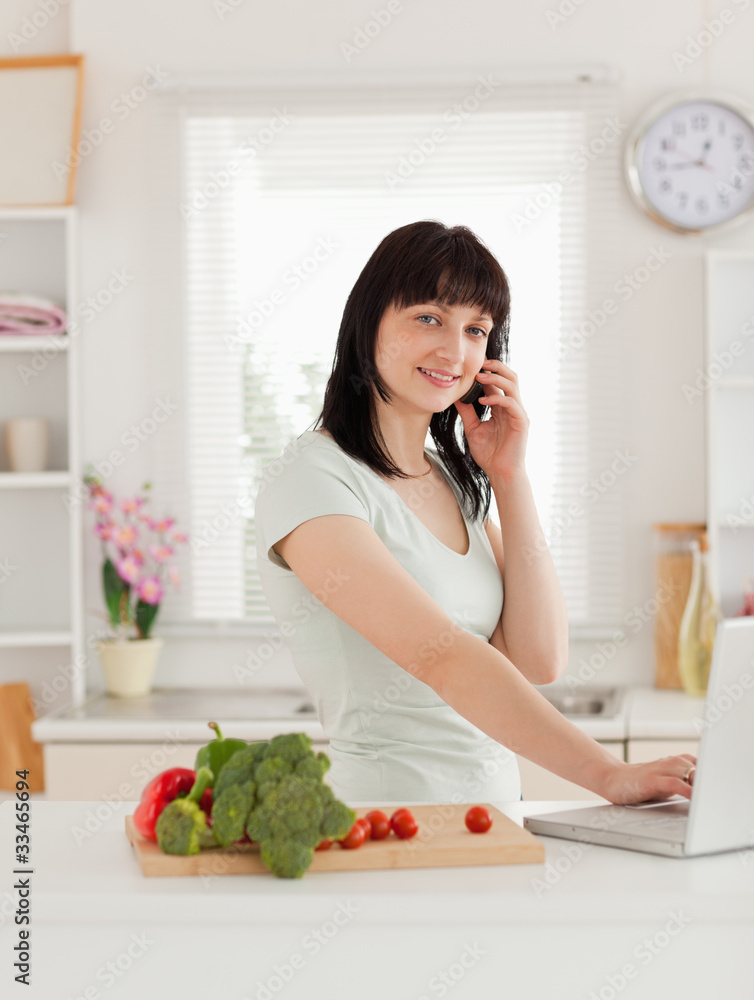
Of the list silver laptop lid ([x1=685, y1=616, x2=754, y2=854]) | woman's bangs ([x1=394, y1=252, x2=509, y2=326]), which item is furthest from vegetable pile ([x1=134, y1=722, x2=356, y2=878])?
woman's bangs ([x1=394, y1=252, x2=509, y2=326])

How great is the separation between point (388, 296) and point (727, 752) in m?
0.82

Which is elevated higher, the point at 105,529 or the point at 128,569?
the point at 105,529

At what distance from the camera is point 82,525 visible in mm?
3023

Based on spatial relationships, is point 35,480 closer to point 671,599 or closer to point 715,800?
point 671,599

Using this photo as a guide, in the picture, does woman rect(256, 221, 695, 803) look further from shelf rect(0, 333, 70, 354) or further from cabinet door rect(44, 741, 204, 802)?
shelf rect(0, 333, 70, 354)

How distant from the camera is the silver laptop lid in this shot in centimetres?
100

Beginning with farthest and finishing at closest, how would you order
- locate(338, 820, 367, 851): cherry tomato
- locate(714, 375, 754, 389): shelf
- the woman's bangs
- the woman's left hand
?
locate(714, 375, 754, 389): shelf
the woman's left hand
the woman's bangs
locate(338, 820, 367, 851): cherry tomato

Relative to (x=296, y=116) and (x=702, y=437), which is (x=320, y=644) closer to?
(x=702, y=437)

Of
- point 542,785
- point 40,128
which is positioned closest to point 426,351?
point 542,785

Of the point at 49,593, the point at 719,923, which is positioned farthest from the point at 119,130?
the point at 719,923

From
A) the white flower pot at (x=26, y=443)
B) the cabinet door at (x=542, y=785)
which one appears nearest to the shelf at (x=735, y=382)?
the cabinet door at (x=542, y=785)

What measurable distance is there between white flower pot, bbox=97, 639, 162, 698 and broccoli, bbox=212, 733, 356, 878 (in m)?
1.90

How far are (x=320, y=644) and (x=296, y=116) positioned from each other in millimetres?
2031

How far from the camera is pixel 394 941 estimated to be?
3.22ft
